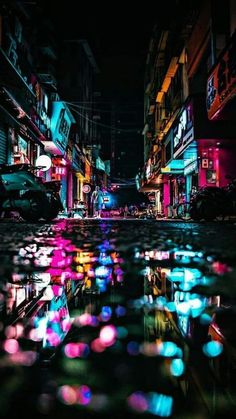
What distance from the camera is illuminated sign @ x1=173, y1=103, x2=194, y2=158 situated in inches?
683

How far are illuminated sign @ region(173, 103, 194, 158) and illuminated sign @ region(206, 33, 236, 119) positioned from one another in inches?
132

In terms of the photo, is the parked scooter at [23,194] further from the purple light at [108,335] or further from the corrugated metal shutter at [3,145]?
the purple light at [108,335]

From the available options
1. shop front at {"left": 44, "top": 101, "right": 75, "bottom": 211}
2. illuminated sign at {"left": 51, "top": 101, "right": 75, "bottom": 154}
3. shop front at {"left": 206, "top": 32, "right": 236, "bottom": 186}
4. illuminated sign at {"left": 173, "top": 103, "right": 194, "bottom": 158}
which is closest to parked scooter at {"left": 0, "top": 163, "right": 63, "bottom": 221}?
shop front at {"left": 206, "top": 32, "right": 236, "bottom": 186}

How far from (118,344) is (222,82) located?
1192 centimetres

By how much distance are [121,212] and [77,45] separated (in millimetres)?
19317

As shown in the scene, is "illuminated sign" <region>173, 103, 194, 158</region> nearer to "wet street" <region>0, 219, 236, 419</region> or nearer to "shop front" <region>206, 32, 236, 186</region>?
"shop front" <region>206, 32, 236, 186</region>

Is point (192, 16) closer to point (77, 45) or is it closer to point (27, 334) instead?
point (27, 334)

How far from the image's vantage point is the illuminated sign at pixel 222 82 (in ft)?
35.5

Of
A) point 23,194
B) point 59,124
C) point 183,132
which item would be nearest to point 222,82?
point 23,194

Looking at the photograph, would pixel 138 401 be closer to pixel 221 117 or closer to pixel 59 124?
pixel 221 117

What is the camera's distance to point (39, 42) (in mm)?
28219

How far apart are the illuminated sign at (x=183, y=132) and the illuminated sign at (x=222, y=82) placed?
3346 millimetres

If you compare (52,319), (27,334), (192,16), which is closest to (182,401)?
(27,334)

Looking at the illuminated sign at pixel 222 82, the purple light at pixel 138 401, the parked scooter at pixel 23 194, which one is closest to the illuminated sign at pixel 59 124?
the illuminated sign at pixel 222 82
